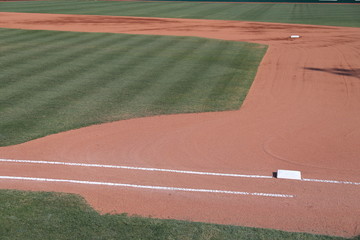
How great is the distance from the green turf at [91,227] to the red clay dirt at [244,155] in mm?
306

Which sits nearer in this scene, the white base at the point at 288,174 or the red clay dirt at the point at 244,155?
the red clay dirt at the point at 244,155

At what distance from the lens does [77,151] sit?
9672 mm

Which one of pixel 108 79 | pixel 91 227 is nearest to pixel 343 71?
pixel 108 79

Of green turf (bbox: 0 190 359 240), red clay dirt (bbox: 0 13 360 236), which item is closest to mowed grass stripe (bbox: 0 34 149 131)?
red clay dirt (bbox: 0 13 360 236)

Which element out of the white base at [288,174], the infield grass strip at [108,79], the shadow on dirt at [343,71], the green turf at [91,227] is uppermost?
the green turf at [91,227]

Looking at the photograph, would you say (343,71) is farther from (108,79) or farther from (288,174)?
(288,174)

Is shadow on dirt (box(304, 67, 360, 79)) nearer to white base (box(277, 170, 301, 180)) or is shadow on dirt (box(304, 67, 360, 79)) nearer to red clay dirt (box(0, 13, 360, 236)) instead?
red clay dirt (box(0, 13, 360, 236))

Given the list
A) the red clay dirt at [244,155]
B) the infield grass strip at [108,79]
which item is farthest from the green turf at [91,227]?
the infield grass strip at [108,79]

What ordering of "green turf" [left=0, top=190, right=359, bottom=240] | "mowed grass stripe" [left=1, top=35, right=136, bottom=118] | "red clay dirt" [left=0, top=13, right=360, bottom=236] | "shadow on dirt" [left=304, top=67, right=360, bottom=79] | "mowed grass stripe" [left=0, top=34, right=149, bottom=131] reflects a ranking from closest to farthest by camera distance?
"green turf" [left=0, top=190, right=359, bottom=240], "red clay dirt" [left=0, top=13, right=360, bottom=236], "mowed grass stripe" [left=0, top=34, right=149, bottom=131], "mowed grass stripe" [left=1, top=35, right=136, bottom=118], "shadow on dirt" [left=304, top=67, right=360, bottom=79]

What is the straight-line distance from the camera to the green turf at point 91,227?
243 inches

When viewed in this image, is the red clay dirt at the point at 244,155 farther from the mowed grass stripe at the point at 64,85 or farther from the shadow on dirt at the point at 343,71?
the mowed grass stripe at the point at 64,85

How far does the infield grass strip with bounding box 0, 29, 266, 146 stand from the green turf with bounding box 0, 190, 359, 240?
3.64 meters

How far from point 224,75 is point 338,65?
5.61 metres

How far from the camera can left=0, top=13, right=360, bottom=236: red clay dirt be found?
23.1ft
